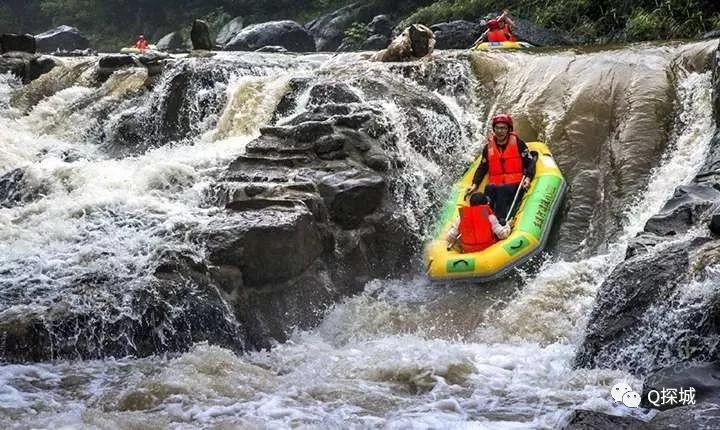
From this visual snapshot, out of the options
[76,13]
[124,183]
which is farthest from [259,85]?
[76,13]

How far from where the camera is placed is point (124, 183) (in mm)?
7539

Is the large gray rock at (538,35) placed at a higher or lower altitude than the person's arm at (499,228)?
higher

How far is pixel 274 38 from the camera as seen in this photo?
21.7m

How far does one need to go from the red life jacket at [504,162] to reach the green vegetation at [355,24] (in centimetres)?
706

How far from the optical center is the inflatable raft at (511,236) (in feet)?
22.0

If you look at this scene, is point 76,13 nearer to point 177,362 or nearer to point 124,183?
point 124,183

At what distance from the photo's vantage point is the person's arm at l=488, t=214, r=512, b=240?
274 inches

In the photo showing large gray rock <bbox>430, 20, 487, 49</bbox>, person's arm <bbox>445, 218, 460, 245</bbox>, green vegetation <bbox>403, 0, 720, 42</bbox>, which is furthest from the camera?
large gray rock <bbox>430, 20, 487, 49</bbox>

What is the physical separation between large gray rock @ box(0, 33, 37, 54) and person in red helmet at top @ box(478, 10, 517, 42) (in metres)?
8.02

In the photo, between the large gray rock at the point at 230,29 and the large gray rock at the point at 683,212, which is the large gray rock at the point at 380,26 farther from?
the large gray rock at the point at 683,212

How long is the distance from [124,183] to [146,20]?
28.7 meters

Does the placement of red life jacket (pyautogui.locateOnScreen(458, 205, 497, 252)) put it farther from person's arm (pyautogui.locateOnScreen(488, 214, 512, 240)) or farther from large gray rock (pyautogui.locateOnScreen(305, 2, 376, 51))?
large gray rock (pyautogui.locateOnScreen(305, 2, 376, 51))

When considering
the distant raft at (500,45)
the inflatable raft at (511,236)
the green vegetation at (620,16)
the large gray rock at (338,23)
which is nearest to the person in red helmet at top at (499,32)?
the distant raft at (500,45)

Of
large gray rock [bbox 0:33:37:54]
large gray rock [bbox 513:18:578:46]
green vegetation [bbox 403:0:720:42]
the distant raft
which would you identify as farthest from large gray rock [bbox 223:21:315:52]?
the distant raft
